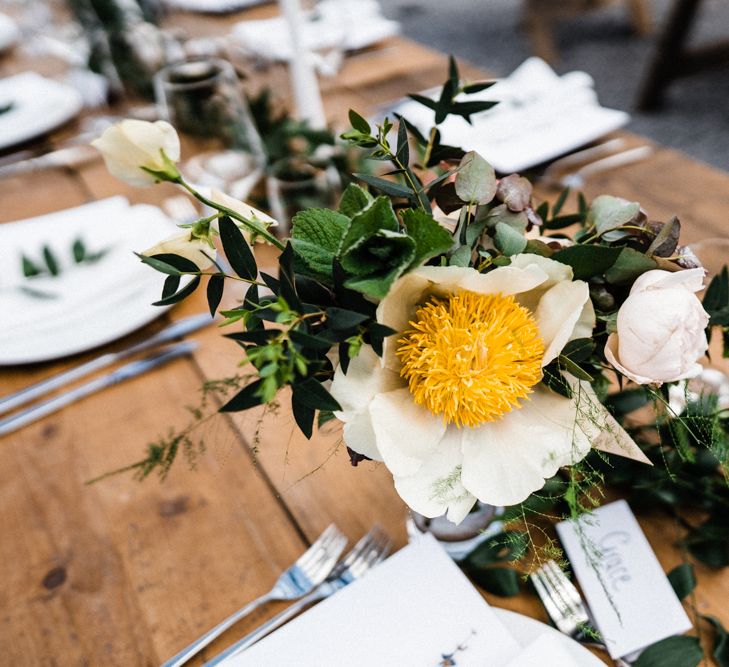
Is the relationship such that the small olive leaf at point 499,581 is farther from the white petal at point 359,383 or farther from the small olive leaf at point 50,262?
the small olive leaf at point 50,262

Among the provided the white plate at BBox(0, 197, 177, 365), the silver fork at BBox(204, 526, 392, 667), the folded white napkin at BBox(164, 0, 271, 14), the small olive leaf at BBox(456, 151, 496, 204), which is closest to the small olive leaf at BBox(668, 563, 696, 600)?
the silver fork at BBox(204, 526, 392, 667)

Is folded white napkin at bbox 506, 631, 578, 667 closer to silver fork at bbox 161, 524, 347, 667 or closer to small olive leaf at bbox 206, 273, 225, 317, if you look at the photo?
silver fork at bbox 161, 524, 347, 667

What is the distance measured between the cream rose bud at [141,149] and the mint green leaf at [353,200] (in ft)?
0.32

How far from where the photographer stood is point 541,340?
364 mm

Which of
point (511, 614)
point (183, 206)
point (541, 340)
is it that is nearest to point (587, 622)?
point (511, 614)

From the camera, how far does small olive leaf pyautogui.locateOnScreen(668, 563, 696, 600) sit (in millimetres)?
488

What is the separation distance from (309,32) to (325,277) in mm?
1130

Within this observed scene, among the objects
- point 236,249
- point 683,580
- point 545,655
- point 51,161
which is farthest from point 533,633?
point 51,161

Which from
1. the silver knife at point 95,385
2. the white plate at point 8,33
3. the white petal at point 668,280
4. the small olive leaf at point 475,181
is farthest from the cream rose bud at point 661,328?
the white plate at point 8,33

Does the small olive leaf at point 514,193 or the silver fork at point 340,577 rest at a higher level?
the small olive leaf at point 514,193

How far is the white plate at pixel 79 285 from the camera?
73 cm

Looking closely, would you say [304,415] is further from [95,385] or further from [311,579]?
[95,385]

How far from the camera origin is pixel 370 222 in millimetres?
326

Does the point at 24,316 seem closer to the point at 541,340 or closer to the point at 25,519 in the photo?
the point at 25,519
